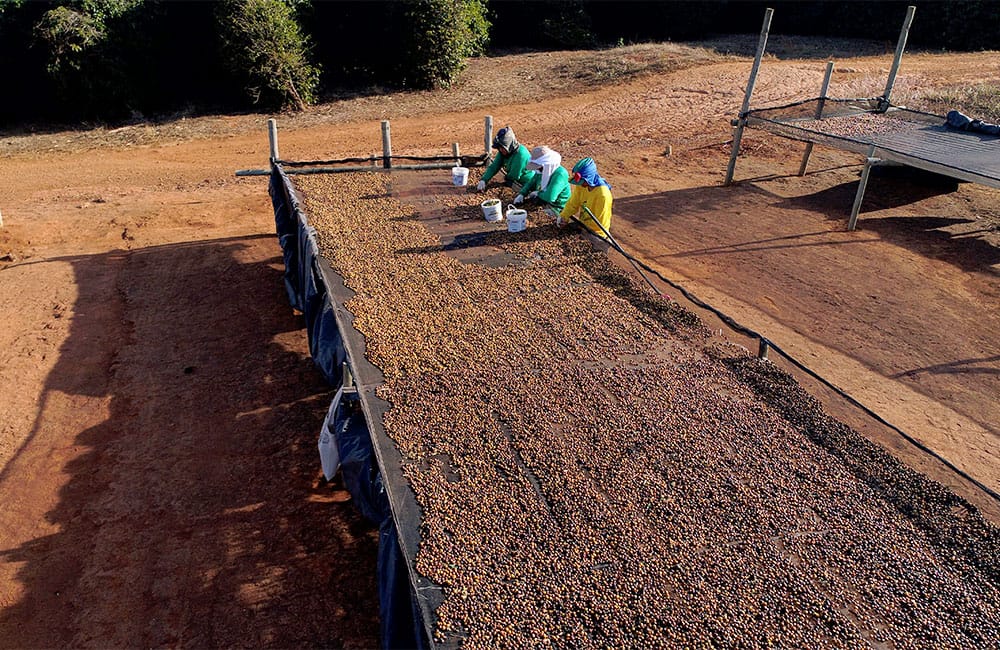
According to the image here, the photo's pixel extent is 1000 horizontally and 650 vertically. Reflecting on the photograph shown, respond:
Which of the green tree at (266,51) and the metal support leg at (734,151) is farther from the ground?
the green tree at (266,51)

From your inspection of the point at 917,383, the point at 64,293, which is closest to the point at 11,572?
the point at 64,293

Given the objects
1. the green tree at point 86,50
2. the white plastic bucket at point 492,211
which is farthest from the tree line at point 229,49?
the white plastic bucket at point 492,211

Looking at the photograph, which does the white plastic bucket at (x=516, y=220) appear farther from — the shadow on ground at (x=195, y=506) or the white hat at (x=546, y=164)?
the shadow on ground at (x=195, y=506)

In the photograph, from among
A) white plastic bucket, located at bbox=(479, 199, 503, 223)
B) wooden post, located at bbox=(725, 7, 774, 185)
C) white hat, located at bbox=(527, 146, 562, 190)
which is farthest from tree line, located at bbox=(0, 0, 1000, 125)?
white plastic bucket, located at bbox=(479, 199, 503, 223)

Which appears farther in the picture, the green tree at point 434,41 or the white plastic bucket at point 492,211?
the green tree at point 434,41

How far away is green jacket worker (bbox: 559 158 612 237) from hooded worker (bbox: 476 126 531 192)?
50.0 inches

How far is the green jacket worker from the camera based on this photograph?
816 cm

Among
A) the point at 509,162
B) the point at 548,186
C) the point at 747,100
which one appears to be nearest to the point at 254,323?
the point at 509,162

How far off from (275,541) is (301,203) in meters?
4.67

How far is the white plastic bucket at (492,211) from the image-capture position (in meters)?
8.31

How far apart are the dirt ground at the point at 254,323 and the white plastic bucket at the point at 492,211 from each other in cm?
269

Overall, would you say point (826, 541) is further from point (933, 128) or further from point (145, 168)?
point (145, 168)

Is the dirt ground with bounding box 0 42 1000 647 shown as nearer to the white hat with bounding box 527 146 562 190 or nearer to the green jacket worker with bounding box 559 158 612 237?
the green jacket worker with bounding box 559 158 612 237

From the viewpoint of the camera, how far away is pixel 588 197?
8.23 meters
